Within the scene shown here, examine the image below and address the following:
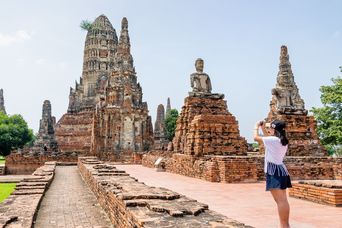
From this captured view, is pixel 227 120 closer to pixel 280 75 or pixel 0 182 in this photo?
pixel 280 75

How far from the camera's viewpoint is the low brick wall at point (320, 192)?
632cm

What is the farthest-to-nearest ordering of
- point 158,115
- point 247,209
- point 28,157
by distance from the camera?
1. point 158,115
2. point 28,157
3. point 247,209

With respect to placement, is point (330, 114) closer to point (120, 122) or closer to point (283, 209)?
point (283, 209)

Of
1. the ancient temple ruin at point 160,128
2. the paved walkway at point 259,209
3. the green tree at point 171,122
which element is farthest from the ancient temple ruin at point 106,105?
the paved walkway at point 259,209

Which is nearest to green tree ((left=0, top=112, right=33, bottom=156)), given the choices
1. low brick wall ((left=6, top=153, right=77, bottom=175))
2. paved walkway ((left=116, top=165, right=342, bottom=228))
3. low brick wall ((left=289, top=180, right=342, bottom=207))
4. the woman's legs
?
low brick wall ((left=6, top=153, right=77, bottom=175))

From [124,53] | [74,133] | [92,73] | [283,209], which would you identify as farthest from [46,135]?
[283,209]

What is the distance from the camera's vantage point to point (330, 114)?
71.4 ft

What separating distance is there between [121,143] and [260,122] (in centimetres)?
3531

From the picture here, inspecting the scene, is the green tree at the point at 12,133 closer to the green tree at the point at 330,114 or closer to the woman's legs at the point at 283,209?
the green tree at the point at 330,114

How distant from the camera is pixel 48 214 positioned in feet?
21.8

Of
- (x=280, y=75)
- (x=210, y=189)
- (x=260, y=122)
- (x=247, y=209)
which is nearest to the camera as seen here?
(x=260, y=122)

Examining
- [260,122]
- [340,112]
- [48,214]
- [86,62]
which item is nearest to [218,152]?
[48,214]

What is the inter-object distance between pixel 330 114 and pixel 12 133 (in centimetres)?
3665

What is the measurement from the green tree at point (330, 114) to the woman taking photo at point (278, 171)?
709 inches
